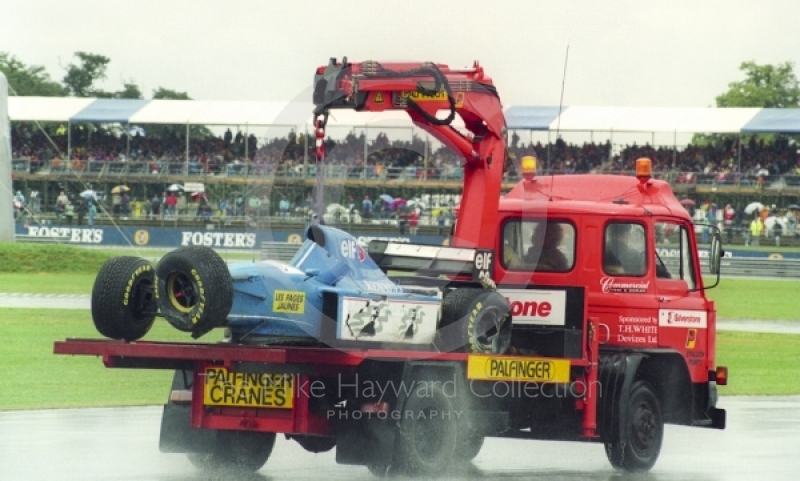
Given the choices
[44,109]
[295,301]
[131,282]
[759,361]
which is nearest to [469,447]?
[295,301]

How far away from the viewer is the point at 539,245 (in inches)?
487

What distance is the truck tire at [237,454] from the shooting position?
35.7 feet

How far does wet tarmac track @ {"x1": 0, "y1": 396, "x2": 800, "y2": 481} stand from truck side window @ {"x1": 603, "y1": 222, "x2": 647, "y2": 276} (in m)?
1.65

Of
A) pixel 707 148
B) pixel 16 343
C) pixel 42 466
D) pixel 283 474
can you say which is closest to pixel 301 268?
pixel 283 474

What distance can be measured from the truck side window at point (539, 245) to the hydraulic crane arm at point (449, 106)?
296 mm

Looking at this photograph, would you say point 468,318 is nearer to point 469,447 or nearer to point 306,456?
point 469,447

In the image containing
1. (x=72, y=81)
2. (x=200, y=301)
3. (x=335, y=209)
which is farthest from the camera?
(x=72, y=81)

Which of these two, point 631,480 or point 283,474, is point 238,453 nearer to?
point 283,474

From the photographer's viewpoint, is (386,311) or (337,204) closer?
(386,311)

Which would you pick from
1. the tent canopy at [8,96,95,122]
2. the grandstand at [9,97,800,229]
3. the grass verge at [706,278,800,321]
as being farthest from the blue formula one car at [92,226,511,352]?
the tent canopy at [8,96,95,122]

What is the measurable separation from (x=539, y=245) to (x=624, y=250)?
0.73 meters

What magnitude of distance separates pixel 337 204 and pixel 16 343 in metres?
12.1

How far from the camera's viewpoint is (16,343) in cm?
2250

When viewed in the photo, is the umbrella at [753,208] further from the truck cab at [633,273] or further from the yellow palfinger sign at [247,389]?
the yellow palfinger sign at [247,389]
